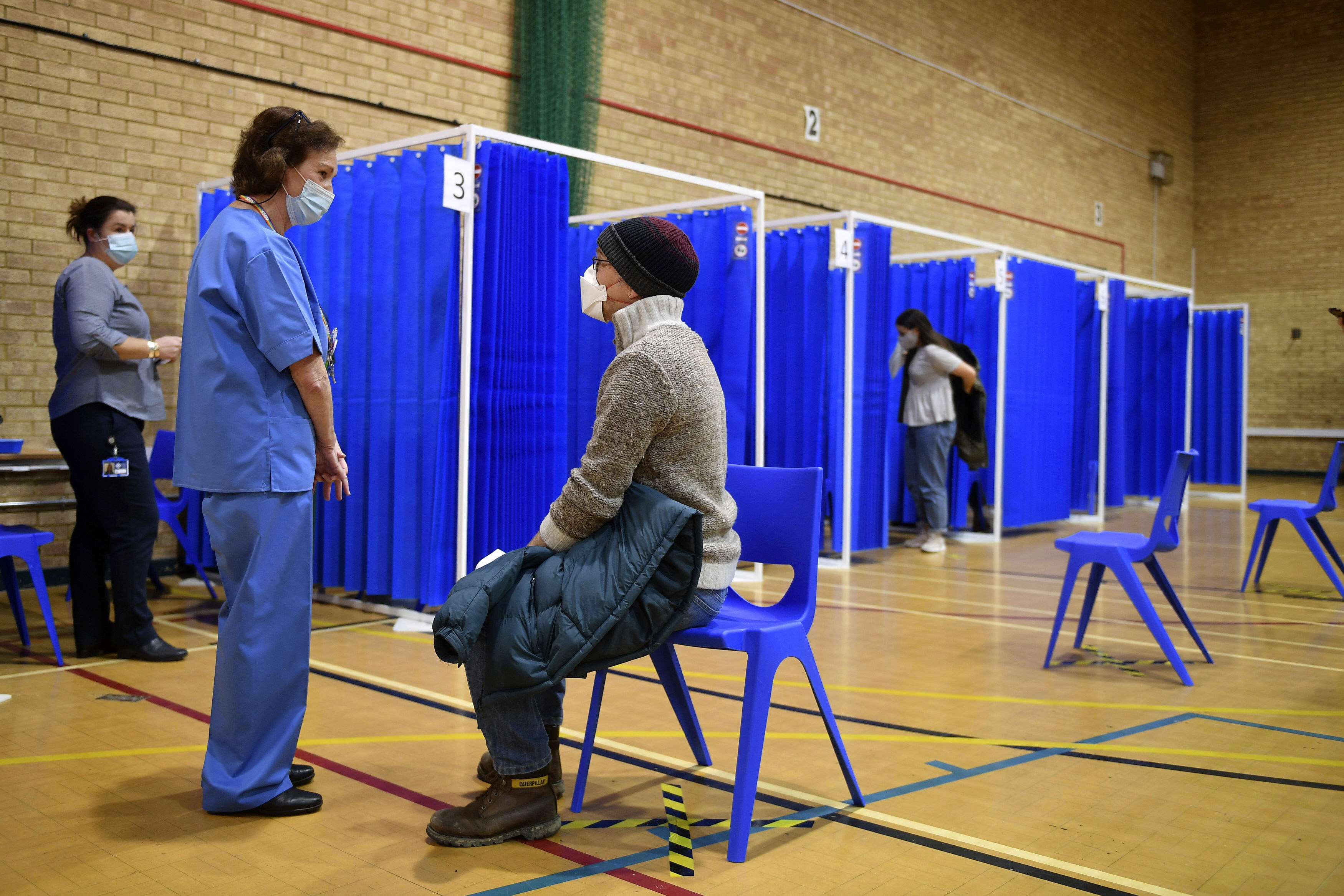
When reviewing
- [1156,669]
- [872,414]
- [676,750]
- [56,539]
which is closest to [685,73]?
[872,414]

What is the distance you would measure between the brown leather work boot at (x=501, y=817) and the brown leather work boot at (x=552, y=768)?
0.04 metres

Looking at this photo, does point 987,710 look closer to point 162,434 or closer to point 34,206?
point 162,434

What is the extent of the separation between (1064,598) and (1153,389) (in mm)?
7332

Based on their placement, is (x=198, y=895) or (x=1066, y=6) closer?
(x=198, y=895)

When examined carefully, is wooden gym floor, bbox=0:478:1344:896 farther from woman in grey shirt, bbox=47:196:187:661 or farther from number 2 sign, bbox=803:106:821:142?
number 2 sign, bbox=803:106:821:142

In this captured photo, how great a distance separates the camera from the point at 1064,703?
11.7 feet

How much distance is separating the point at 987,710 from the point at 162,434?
13.8ft

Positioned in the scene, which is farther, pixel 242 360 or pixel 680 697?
pixel 680 697

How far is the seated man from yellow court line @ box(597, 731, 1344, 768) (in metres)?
0.81

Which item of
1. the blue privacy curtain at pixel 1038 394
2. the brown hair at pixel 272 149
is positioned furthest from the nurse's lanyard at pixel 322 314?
the blue privacy curtain at pixel 1038 394

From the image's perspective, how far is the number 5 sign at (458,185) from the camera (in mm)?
4453

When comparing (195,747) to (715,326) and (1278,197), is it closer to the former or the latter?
(715,326)

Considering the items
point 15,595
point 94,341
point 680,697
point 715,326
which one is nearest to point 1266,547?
point 715,326

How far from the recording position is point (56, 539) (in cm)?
545
